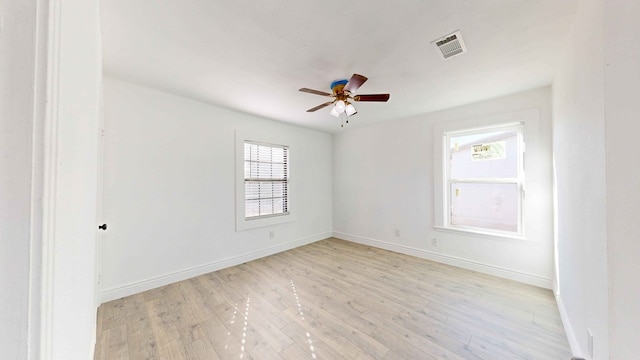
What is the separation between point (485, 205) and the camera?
3.16m

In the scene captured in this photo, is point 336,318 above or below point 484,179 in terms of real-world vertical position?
below

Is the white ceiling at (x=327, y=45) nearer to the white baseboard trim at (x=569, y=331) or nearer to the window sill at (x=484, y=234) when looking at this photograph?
the window sill at (x=484, y=234)

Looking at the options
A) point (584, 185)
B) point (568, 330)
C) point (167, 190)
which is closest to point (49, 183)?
point (584, 185)

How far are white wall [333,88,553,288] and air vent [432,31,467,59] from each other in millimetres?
1585

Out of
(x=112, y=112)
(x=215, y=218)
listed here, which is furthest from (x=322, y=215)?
(x=112, y=112)

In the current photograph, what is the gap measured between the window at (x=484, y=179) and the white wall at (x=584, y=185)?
90 centimetres

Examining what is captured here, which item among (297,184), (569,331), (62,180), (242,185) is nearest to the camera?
(62,180)

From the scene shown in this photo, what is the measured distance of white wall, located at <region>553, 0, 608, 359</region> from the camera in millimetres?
1123

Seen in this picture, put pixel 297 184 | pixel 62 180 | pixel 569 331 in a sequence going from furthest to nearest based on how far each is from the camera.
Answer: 1. pixel 297 184
2. pixel 569 331
3. pixel 62 180

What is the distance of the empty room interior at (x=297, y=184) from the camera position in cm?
58

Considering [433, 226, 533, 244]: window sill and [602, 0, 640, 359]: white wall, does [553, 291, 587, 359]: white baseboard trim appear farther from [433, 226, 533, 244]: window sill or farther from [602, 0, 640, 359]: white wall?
[602, 0, 640, 359]: white wall

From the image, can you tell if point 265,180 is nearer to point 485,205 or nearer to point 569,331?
point 485,205

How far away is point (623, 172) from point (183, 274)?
3.81 meters

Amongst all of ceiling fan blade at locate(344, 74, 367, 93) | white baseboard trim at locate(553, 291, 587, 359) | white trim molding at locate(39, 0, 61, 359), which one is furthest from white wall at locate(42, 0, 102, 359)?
white baseboard trim at locate(553, 291, 587, 359)
